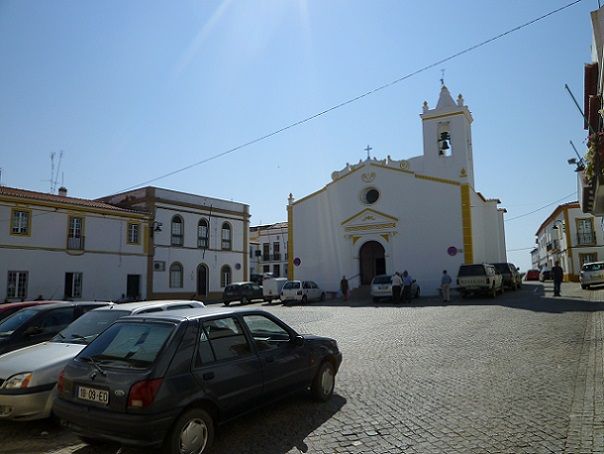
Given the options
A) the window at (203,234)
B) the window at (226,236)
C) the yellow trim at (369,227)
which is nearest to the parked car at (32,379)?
the yellow trim at (369,227)

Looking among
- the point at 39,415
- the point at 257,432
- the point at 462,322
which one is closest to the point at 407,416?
the point at 257,432

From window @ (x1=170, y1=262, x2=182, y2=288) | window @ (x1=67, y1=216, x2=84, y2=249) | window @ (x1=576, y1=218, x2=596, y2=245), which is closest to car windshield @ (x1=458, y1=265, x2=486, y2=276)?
window @ (x1=170, y1=262, x2=182, y2=288)

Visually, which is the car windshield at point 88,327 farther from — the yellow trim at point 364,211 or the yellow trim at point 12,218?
the yellow trim at point 364,211

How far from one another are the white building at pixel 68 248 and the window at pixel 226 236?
7.61 metres

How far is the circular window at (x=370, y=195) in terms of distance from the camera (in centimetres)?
3271

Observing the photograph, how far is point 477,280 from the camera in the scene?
23.3m

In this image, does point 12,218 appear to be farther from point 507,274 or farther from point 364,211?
point 507,274

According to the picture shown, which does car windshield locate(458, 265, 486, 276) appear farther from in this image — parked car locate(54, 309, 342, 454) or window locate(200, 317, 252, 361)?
window locate(200, 317, 252, 361)

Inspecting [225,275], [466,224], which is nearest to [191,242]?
[225,275]

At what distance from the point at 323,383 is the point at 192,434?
2.38m

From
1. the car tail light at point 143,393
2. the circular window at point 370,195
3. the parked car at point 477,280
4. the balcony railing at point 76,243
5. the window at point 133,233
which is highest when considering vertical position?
the circular window at point 370,195

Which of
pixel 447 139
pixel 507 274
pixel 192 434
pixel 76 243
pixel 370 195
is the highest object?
pixel 447 139

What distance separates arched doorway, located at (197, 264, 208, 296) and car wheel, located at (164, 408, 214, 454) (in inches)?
1309

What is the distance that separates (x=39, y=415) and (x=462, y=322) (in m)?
11.9
